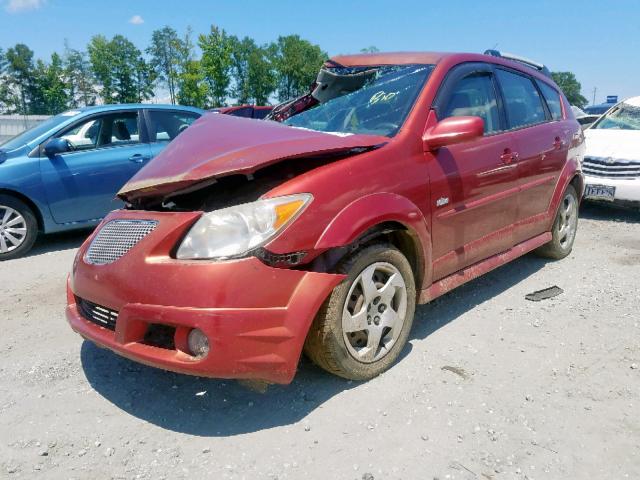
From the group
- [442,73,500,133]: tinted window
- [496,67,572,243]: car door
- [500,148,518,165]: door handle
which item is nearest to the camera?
[442,73,500,133]: tinted window

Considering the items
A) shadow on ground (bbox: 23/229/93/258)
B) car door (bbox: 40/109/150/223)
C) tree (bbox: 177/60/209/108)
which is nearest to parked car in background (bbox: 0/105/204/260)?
car door (bbox: 40/109/150/223)

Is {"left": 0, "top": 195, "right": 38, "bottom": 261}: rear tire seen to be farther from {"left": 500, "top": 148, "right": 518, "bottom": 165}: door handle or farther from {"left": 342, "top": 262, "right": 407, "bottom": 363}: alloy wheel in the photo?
{"left": 500, "top": 148, "right": 518, "bottom": 165}: door handle

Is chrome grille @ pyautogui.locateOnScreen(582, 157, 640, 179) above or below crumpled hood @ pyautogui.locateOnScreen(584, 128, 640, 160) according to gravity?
below

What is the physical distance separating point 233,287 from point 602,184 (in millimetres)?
6130

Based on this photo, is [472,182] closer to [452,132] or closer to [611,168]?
[452,132]

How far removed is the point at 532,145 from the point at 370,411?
8.39 feet

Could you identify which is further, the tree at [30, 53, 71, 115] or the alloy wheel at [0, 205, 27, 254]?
the tree at [30, 53, 71, 115]

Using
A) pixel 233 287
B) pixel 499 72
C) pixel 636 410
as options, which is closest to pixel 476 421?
pixel 636 410

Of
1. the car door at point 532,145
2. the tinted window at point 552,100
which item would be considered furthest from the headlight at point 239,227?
the tinted window at point 552,100

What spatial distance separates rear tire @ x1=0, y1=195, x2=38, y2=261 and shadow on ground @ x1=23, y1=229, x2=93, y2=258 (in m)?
0.16

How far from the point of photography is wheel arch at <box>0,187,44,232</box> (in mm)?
5348

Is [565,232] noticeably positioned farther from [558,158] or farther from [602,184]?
[602,184]

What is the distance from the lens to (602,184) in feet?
21.9

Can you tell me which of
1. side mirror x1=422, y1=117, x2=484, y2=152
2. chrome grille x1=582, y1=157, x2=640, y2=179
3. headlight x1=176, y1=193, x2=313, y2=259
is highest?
side mirror x1=422, y1=117, x2=484, y2=152
